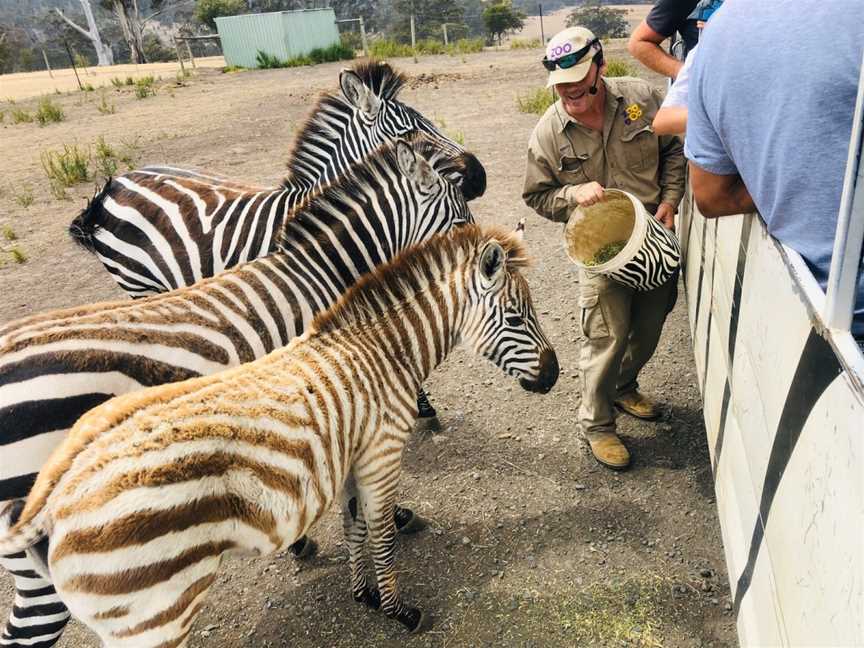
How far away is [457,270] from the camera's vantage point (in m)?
2.83

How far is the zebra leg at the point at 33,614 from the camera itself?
2.24m

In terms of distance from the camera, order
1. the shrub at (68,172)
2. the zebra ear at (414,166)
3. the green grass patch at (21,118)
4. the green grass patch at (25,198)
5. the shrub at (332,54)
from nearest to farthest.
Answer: the zebra ear at (414,166), the green grass patch at (25,198), the shrub at (68,172), the green grass patch at (21,118), the shrub at (332,54)

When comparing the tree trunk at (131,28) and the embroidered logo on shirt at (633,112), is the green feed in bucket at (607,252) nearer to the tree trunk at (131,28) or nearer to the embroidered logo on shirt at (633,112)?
the embroidered logo on shirt at (633,112)

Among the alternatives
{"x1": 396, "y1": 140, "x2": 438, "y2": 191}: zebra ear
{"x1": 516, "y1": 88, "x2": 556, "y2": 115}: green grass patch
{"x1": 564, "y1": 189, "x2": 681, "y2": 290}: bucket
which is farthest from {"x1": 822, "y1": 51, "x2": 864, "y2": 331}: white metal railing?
{"x1": 516, "y1": 88, "x2": 556, "y2": 115}: green grass patch

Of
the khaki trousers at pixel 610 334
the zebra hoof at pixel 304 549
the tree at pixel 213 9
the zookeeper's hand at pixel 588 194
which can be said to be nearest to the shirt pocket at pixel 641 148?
the zookeeper's hand at pixel 588 194

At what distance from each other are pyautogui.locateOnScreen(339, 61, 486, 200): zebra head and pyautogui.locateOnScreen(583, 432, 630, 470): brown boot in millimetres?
2123

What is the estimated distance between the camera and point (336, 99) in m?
4.56

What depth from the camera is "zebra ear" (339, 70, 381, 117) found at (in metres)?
4.42

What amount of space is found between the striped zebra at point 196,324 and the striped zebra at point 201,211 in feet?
1.62

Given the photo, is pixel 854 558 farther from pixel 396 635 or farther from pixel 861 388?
pixel 396 635

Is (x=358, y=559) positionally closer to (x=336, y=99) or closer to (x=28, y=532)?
(x=28, y=532)

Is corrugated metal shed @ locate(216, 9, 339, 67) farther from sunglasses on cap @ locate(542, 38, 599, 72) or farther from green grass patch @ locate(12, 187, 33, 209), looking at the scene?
sunglasses on cap @ locate(542, 38, 599, 72)

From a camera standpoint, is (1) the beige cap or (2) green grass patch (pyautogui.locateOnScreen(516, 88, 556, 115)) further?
(2) green grass patch (pyautogui.locateOnScreen(516, 88, 556, 115))

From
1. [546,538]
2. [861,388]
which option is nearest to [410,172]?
[546,538]
